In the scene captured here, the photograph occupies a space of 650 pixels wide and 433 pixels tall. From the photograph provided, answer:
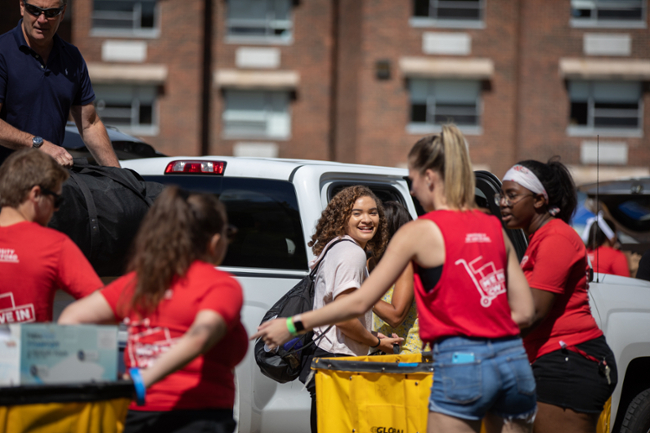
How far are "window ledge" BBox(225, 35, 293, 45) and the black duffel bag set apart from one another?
18605 millimetres

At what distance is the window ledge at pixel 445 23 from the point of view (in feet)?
67.9

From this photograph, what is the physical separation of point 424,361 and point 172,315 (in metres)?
1.67

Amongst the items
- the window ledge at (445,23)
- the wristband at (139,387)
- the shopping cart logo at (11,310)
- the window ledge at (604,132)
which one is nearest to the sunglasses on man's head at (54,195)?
the shopping cart logo at (11,310)

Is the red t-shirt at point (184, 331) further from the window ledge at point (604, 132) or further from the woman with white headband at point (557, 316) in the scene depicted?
the window ledge at point (604, 132)

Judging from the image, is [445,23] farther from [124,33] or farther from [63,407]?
[63,407]

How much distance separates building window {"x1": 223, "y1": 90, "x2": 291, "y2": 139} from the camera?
2145 cm

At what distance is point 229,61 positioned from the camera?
21.4m

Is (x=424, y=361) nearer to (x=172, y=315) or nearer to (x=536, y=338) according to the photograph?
(x=536, y=338)

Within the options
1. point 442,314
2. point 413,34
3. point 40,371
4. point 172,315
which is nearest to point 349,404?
point 442,314

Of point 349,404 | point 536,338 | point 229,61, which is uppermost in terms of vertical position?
point 229,61

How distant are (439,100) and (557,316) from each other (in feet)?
60.5

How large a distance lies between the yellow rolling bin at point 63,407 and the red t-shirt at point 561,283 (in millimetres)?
1895

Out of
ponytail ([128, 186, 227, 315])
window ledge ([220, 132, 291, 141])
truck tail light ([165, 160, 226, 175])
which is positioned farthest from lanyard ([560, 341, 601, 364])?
window ledge ([220, 132, 291, 141])

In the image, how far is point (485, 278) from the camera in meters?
2.55
